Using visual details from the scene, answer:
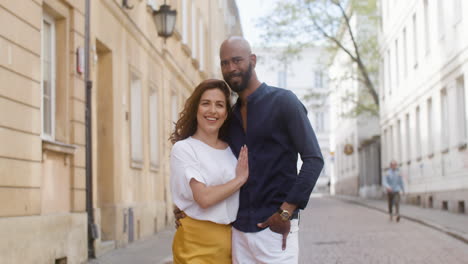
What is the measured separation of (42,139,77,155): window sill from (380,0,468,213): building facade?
13.7m

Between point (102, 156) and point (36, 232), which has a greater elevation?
point (102, 156)

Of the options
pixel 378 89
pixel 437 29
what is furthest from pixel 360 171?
pixel 437 29

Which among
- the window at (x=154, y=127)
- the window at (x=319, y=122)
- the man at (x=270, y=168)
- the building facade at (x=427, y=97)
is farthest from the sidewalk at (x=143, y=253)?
the window at (x=319, y=122)

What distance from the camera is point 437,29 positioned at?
25.7 m

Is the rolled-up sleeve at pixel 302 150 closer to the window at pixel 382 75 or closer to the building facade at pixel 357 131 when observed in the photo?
the building facade at pixel 357 131

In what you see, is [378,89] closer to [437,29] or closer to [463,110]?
[437,29]

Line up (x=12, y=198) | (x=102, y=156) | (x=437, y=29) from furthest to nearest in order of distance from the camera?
(x=437, y=29)
(x=102, y=156)
(x=12, y=198)

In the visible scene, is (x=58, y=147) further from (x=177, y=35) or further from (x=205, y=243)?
(x=177, y=35)

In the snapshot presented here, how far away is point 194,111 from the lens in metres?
4.01

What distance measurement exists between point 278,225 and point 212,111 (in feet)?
2.08

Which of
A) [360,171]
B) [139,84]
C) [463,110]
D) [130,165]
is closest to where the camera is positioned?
[130,165]

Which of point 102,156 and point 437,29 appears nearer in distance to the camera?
point 102,156

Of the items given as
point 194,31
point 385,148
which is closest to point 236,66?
point 194,31

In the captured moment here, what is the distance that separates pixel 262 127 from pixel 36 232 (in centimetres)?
561
